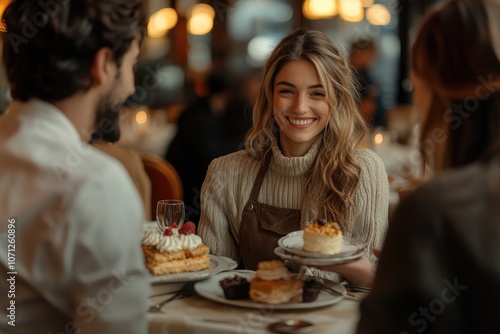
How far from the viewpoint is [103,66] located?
6.31 ft

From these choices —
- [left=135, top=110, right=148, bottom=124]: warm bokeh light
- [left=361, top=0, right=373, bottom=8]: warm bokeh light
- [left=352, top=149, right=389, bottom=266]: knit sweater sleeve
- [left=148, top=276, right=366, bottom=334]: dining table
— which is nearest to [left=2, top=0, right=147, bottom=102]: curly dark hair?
[left=148, top=276, right=366, bottom=334]: dining table

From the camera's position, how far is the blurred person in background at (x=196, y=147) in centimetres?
576

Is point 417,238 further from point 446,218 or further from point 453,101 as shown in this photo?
point 453,101

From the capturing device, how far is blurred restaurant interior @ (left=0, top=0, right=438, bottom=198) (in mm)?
11227

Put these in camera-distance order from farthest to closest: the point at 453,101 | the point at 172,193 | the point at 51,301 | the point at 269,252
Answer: the point at 172,193 → the point at 269,252 → the point at 51,301 → the point at 453,101

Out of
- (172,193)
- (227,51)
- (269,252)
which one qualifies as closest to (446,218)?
(269,252)

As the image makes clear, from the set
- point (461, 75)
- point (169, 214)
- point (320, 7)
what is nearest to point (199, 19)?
point (320, 7)

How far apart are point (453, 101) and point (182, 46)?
12357 millimetres

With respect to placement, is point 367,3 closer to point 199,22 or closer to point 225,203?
point 199,22

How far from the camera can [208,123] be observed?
6.09m

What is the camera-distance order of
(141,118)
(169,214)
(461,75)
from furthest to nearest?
(141,118)
(169,214)
(461,75)

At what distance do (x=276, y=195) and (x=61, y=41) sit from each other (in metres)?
1.30

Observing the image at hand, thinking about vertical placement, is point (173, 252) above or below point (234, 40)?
below

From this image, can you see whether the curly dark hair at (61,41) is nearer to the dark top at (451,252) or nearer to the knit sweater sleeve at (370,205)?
the dark top at (451,252)
